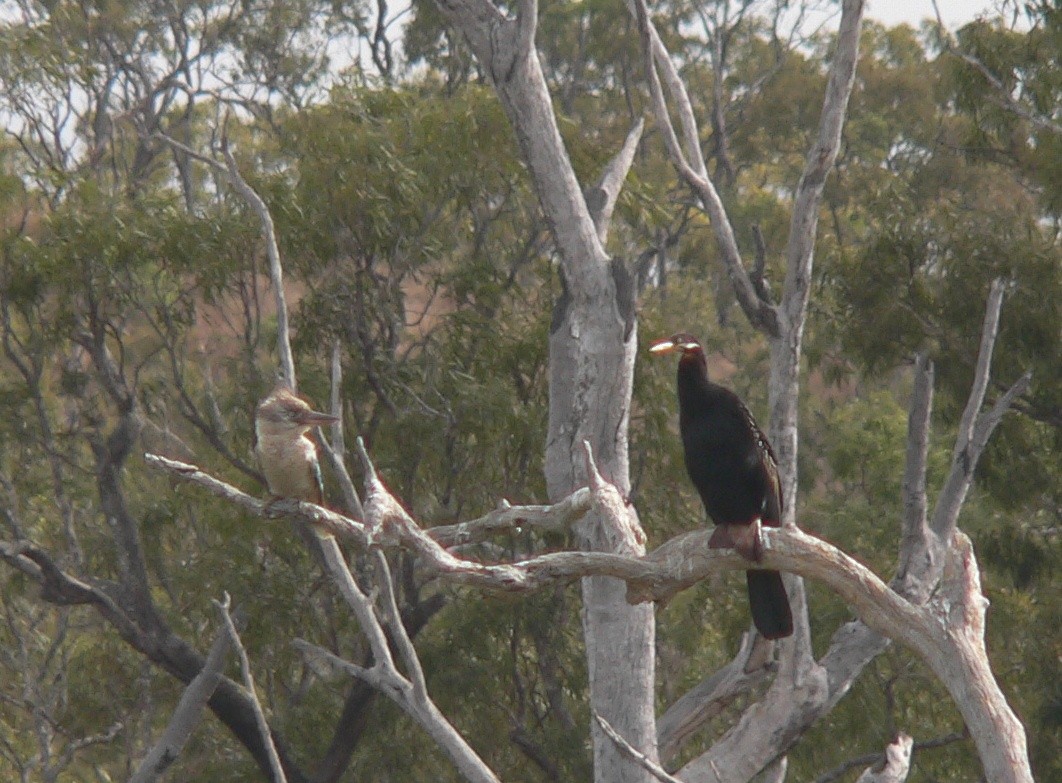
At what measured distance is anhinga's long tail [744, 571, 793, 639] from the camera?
504cm

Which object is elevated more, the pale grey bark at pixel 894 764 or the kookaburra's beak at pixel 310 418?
the kookaburra's beak at pixel 310 418

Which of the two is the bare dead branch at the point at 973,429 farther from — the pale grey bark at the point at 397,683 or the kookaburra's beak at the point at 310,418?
the kookaburra's beak at the point at 310,418

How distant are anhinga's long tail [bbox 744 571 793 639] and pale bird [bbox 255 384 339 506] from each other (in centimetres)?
169

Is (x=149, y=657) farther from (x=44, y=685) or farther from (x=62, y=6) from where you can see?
(x=62, y=6)

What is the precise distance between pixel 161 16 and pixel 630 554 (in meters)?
16.3

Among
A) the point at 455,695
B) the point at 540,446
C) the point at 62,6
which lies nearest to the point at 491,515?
the point at 540,446

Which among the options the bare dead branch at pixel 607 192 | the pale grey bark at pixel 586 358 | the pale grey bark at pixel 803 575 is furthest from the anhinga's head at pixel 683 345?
the bare dead branch at pixel 607 192

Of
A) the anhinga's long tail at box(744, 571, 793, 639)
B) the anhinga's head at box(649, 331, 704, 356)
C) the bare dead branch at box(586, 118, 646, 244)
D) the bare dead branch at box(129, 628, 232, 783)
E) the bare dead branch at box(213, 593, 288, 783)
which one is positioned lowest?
the bare dead branch at box(129, 628, 232, 783)

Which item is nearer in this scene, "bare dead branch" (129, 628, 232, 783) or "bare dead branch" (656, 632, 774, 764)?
"bare dead branch" (656, 632, 774, 764)

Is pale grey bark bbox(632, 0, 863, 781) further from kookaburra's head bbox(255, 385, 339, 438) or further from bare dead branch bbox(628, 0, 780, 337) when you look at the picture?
kookaburra's head bbox(255, 385, 339, 438)

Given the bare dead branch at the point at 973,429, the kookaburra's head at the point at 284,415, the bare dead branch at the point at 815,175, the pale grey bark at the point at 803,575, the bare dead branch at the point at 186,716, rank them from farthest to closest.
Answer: the bare dead branch at the point at 186,716
the bare dead branch at the point at 815,175
the bare dead branch at the point at 973,429
the kookaburra's head at the point at 284,415
the pale grey bark at the point at 803,575

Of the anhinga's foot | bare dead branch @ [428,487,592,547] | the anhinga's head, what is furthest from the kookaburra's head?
the anhinga's foot

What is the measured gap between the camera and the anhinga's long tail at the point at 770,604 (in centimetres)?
504

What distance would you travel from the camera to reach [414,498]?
11797 mm
